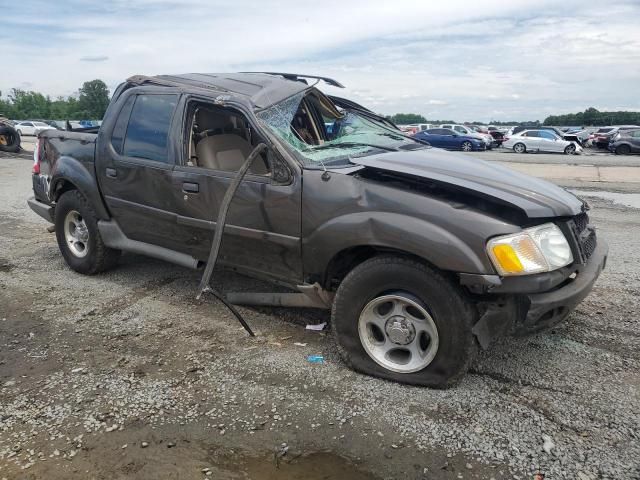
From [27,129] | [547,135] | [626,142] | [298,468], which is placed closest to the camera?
[298,468]

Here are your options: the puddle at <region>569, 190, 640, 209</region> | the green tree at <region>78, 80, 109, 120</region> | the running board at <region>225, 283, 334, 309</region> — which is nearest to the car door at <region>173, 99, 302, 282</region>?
the running board at <region>225, 283, 334, 309</region>

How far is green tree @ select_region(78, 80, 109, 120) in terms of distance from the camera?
8233 cm

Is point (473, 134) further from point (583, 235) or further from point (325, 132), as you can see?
point (583, 235)

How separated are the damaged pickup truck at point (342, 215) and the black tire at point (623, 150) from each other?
87.2ft

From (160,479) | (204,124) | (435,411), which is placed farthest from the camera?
(204,124)

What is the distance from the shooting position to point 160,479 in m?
2.44

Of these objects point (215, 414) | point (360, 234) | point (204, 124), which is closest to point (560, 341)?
point (360, 234)

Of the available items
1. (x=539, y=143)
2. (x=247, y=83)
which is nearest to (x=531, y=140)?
(x=539, y=143)

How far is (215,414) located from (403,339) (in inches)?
46.3

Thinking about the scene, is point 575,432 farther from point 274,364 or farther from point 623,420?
point 274,364

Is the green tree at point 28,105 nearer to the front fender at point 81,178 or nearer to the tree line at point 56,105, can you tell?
the tree line at point 56,105

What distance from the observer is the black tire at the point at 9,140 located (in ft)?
64.2

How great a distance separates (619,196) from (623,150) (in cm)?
1949

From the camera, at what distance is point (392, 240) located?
301 cm
